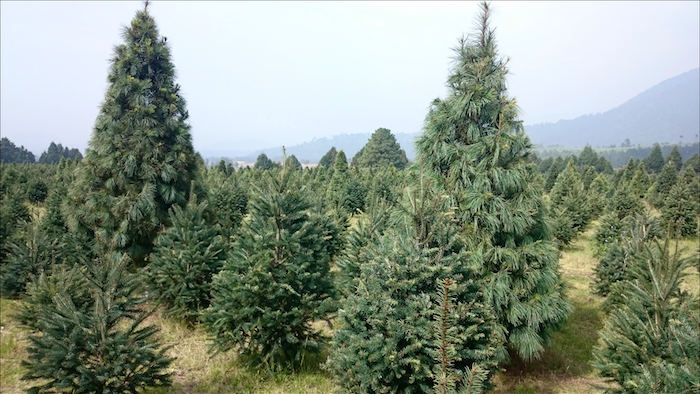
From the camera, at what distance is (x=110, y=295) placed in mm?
5121

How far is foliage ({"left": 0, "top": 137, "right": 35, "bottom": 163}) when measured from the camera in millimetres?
84500

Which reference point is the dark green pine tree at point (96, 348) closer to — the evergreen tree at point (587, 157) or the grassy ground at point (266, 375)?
the grassy ground at point (266, 375)

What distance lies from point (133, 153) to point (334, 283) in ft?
24.0

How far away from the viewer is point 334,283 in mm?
7559

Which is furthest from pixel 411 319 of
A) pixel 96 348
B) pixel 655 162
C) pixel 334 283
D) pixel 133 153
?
pixel 655 162

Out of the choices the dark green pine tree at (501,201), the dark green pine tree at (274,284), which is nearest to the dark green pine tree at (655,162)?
the dark green pine tree at (501,201)

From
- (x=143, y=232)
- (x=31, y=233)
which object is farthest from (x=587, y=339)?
(x=31, y=233)

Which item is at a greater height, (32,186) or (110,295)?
(32,186)

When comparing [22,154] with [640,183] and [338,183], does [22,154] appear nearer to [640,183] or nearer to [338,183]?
[338,183]

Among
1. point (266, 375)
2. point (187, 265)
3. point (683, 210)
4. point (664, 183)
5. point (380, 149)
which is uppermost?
point (380, 149)

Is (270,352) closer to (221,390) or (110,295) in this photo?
(221,390)

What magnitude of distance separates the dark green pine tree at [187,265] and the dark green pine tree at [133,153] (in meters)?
2.03

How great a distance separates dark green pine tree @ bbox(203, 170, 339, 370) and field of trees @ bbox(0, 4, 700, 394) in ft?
0.12

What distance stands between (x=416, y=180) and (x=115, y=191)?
8.92 metres
